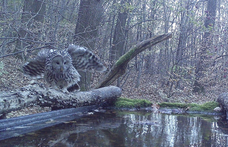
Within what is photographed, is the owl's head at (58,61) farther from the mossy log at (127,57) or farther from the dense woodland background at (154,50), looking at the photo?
the dense woodland background at (154,50)

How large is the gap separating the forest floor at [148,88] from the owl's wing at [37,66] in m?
2.85

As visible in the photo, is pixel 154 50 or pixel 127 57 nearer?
pixel 127 57

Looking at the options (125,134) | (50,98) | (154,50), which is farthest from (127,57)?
(154,50)

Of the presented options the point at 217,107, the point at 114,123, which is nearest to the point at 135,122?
the point at 114,123

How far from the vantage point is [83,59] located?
16.3ft

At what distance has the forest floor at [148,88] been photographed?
28.7ft

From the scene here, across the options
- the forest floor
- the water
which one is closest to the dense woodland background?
the forest floor

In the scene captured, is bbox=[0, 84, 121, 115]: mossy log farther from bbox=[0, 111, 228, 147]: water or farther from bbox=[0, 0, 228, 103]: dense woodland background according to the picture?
bbox=[0, 0, 228, 103]: dense woodland background

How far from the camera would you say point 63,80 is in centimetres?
440

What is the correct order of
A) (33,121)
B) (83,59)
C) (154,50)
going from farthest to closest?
(154,50) < (83,59) < (33,121)

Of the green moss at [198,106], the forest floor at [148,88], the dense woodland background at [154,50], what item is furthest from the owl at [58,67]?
the dense woodland background at [154,50]

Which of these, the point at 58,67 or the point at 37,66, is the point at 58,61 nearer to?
the point at 58,67

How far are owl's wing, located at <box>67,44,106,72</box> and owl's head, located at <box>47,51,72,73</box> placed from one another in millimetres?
388

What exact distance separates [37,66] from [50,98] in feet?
3.48
